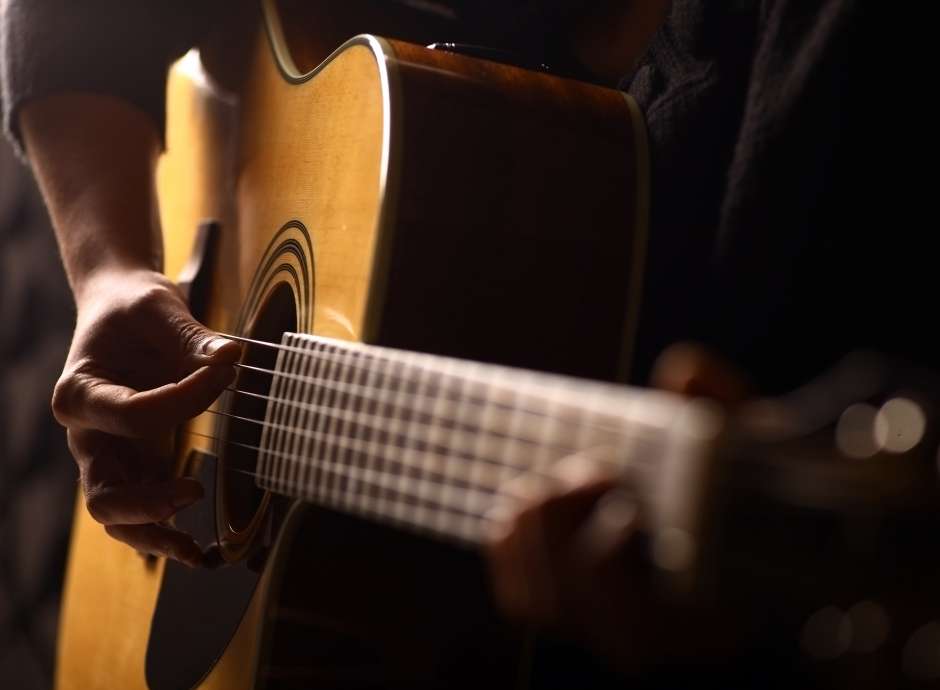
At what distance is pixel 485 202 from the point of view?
0.69 m

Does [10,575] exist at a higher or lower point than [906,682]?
lower

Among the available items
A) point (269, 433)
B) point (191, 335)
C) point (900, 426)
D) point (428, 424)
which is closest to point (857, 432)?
point (900, 426)

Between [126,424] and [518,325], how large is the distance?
1.02 ft

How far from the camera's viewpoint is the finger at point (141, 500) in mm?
792

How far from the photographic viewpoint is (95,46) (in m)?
1.05

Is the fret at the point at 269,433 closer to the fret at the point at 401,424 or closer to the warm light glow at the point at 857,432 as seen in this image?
the fret at the point at 401,424

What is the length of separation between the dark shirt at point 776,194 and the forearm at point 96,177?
489 millimetres

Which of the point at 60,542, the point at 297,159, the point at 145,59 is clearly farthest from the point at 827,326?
the point at 60,542

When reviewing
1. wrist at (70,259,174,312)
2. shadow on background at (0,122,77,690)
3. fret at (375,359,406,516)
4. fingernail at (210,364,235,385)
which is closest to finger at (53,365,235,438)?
fingernail at (210,364,235,385)

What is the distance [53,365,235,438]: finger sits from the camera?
0.75 m

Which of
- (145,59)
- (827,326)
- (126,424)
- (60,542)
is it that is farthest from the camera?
(60,542)

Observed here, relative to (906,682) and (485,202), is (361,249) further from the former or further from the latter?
(906,682)

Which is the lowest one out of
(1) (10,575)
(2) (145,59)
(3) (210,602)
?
(1) (10,575)

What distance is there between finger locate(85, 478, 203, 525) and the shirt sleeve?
0.43m
